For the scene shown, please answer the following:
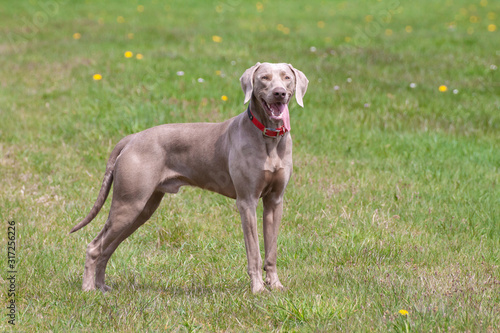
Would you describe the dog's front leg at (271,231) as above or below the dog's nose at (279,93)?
below

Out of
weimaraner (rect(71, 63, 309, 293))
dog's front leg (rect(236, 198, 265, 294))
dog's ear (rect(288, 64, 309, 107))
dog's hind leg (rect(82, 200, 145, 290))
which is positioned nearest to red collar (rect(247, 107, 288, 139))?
weimaraner (rect(71, 63, 309, 293))

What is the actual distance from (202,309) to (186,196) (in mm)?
2222

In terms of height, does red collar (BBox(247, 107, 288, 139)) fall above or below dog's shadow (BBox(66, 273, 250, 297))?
above

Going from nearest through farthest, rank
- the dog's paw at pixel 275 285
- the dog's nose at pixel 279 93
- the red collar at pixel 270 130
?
1. the dog's nose at pixel 279 93
2. the red collar at pixel 270 130
3. the dog's paw at pixel 275 285

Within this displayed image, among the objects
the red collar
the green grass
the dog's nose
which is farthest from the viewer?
the red collar

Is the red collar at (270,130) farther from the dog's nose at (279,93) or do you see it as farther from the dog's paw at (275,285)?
the dog's paw at (275,285)

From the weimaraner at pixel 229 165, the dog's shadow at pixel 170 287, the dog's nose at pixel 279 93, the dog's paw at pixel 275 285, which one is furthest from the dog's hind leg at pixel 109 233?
the dog's nose at pixel 279 93

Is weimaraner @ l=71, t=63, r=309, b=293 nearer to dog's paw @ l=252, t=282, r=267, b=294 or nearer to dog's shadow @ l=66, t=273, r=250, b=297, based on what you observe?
dog's paw @ l=252, t=282, r=267, b=294

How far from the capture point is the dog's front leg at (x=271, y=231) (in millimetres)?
4438

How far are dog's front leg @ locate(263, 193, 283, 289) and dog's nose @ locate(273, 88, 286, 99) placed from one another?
773 mm

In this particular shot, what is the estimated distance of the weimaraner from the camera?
4215mm

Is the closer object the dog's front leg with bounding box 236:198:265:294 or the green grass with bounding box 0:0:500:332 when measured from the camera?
the green grass with bounding box 0:0:500:332

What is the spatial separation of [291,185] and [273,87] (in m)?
2.22

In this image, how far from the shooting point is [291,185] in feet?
20.2
